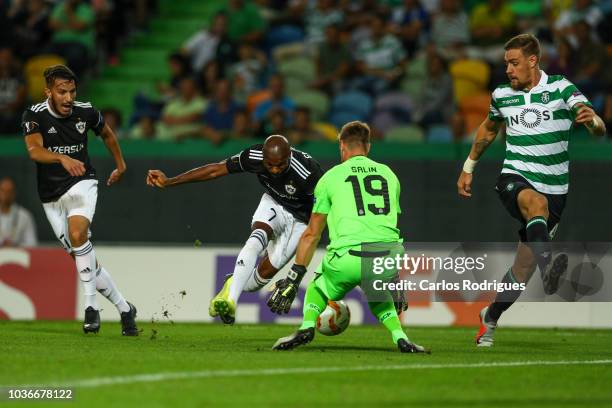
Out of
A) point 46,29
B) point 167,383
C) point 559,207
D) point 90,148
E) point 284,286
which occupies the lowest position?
point 167,383

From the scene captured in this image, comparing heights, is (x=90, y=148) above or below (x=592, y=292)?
above

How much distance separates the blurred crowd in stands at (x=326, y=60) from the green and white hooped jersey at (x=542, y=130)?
572 centimetres

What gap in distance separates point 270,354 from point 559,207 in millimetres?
2680

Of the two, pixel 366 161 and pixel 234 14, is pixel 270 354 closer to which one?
pixel 366 161

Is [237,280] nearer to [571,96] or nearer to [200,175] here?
[200,175]

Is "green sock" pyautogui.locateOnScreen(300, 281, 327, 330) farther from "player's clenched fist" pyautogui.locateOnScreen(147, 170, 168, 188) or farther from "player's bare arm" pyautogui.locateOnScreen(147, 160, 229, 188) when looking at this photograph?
"player's clenched fist" pyautogui.locateOnScreen(147, 170, 168, 188)

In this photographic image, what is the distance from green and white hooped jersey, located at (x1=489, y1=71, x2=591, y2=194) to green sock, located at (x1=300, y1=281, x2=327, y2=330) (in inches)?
76.9

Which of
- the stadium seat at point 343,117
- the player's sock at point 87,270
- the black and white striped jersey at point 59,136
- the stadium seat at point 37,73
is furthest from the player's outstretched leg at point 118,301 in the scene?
the stadium seat at point 37,73

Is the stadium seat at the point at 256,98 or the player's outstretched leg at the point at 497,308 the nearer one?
the player's outstretched leg at the point at 497,308

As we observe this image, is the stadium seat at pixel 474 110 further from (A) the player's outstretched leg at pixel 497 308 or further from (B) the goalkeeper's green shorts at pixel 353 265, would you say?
(B) the goalkeeper's green shorts at pixel 353 265

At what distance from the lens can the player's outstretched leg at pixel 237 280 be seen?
9.95 metres

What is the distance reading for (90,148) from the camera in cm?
1625

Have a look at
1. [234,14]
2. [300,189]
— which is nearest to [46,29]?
[234,14]

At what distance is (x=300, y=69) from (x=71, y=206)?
774cm
